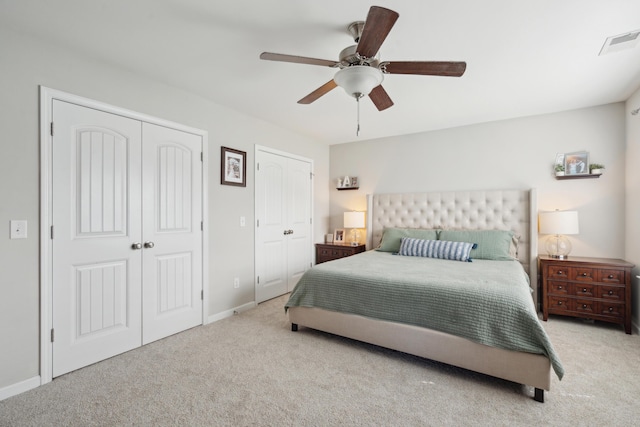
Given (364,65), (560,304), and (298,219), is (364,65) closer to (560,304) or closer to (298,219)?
(298,219)

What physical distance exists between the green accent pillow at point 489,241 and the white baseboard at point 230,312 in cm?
271

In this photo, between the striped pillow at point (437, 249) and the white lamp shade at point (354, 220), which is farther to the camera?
the white lamp shade at point (354, 220)

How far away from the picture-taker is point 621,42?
2129 mm

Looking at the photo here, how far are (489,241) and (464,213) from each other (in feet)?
1.98

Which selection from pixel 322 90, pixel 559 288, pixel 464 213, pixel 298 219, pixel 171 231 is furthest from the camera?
pixel 298 219

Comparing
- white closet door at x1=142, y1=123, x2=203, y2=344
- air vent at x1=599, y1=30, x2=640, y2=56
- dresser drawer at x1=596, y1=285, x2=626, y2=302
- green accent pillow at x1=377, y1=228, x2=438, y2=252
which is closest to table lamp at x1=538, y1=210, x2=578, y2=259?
dresser drawer at x1=596, y1=285, x2=626, y2=302

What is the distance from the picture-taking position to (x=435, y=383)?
6.81 feet

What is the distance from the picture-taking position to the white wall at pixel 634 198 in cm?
297

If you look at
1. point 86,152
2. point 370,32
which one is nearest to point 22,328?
point 86,152

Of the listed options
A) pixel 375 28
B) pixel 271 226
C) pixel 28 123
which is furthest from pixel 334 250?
pixel 28 123

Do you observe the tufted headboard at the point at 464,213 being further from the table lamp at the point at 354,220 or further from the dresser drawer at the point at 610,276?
the dresser drawer at the point at 610,276

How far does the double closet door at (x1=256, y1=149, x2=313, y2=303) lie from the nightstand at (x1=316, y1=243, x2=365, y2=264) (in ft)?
0.57

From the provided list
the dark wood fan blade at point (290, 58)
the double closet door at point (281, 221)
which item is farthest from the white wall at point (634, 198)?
the double closet door at point (281, 221)

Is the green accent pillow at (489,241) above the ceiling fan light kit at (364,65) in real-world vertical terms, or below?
below
